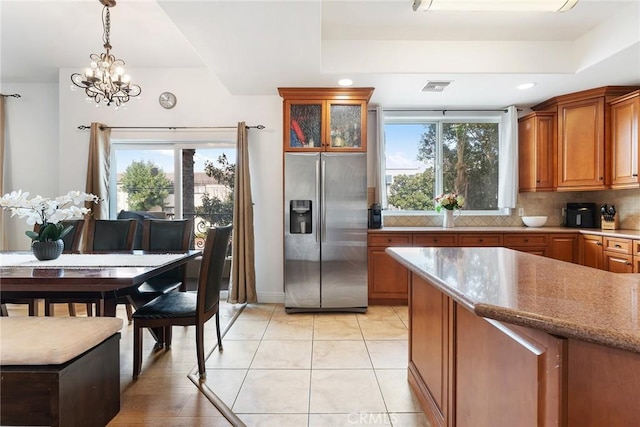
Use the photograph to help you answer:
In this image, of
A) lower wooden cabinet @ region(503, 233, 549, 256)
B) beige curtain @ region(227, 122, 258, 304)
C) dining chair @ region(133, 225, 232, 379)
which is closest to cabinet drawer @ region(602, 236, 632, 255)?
lower wooden cabinet @ region(503, 233, 549, 256)

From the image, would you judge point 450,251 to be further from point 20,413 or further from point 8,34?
point 8,34

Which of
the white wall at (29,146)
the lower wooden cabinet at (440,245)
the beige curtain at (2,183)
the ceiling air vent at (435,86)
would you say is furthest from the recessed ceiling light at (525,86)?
the beige curtain at (2,183)

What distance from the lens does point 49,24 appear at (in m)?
3.06

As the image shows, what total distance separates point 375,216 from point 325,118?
1332 millimetres

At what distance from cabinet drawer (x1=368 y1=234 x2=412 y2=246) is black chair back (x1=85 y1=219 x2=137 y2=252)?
2548 millimetres

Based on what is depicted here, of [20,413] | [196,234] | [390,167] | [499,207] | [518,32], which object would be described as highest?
[518,32]

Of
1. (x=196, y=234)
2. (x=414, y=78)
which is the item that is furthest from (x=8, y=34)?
(x=414, y=78)

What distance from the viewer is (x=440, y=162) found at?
4426 mm

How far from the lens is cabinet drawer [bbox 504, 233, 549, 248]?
372cm

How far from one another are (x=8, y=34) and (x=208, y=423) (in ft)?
13.7

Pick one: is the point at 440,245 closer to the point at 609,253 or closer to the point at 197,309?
the point at 609,253

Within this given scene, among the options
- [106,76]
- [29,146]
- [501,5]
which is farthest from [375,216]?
[29,146]

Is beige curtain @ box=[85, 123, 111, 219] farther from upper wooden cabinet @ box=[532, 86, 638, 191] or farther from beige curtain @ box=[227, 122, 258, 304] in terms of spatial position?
upper wooden cabinet @ box=[532, 86, 638, 191]

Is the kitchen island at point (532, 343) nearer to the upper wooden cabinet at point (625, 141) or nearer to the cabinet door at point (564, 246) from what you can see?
the cabinet door at point (564, 246)
